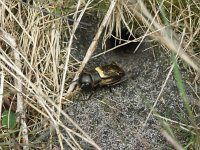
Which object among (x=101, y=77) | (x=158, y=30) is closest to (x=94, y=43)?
(x=101, y=77)

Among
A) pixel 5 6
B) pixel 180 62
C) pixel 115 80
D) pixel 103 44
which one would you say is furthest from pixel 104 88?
pixel 5 6

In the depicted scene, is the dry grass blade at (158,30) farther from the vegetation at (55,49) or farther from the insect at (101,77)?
the insect at (101,77)

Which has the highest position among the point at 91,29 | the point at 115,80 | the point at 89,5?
the point at 89,5

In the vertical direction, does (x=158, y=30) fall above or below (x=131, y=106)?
→ above

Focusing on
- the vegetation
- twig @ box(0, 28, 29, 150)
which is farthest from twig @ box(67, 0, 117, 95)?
twig @ box(0, 28, 29, 150)

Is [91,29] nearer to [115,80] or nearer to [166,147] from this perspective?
[115,80]

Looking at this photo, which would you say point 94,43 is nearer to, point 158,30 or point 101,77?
point 101,77

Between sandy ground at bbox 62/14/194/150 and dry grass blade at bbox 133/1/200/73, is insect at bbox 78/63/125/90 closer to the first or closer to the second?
sandy ground at bbox 62/14/194/150

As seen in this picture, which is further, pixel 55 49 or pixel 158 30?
pixel 55 49

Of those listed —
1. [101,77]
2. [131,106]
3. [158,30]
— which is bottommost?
[131,106]
